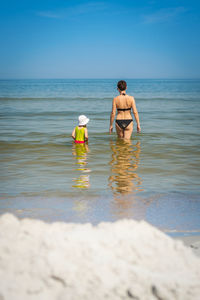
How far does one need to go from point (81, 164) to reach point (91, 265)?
5.16m

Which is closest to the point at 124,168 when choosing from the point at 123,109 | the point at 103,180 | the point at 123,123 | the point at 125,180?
the point at 125,180

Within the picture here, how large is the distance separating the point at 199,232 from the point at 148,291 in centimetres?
178

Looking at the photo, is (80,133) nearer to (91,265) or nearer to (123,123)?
(123,123)

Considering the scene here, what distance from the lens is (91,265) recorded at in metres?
1.84

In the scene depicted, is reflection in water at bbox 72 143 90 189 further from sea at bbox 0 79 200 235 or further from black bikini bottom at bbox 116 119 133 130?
black bikini bottom at bbox 116 119 133 130

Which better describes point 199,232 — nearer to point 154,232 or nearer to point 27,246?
point 154,232

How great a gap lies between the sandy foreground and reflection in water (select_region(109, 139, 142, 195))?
2.95 meters

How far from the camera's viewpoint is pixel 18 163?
281 inches

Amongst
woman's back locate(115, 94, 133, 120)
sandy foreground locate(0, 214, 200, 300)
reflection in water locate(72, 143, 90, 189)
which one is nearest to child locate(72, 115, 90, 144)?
reflection in water locate(72, 143, 90, 189)

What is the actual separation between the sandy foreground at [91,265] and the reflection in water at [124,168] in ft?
9.68

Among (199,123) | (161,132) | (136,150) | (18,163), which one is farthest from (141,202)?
(199,123)

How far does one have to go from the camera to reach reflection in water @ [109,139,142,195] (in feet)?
17.3

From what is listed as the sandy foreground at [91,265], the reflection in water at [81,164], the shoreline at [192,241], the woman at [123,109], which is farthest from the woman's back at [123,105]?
the sandy foreground at [91,265]

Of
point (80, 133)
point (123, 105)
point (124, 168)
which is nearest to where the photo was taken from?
point (124, 168)
